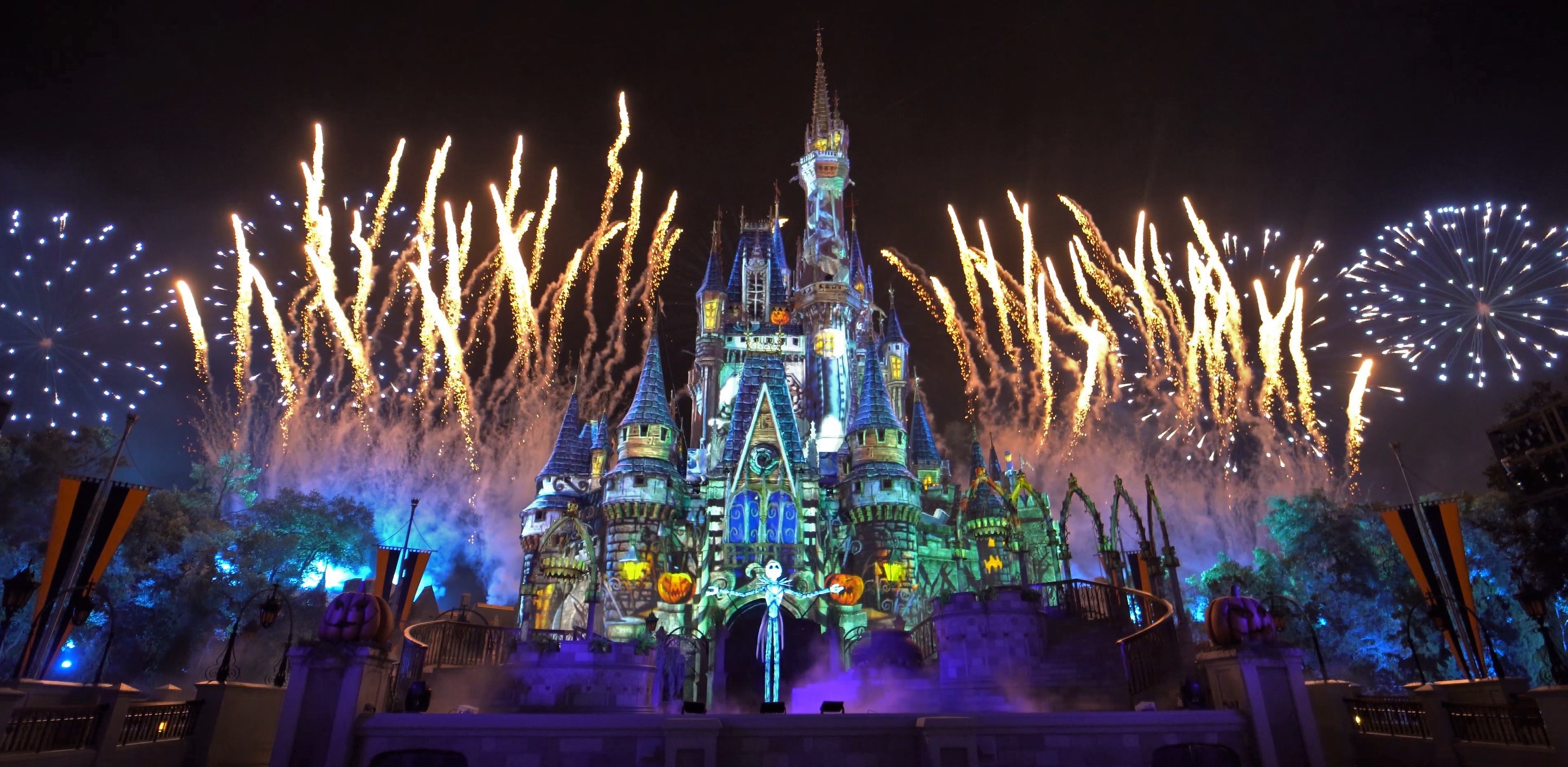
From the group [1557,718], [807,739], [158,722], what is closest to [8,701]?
[158,722]

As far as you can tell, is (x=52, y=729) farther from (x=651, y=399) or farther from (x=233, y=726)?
(x=651, y=399)

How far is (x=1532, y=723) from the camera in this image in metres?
12.4

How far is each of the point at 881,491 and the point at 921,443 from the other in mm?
16296

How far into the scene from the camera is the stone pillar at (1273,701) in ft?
40.4

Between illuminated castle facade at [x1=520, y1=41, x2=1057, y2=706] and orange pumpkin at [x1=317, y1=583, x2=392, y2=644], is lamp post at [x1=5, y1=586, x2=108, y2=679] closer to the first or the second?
orange pumpkin at [x1=317, y1=583, x2=392, y2=644]

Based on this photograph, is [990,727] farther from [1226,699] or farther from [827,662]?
[827,662]

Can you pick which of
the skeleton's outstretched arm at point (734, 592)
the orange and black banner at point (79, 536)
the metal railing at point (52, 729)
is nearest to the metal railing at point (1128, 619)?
the skeleton's outstretched arm at point (734, 592)

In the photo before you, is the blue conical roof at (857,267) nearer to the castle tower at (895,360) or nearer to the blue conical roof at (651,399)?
the castle tower at (895,360)

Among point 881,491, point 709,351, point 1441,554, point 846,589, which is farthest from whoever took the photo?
point 709,351

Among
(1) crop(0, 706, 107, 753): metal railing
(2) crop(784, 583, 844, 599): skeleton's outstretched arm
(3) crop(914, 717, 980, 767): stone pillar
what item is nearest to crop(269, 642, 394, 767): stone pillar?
(1) crop(0, 706, 107, 753): metal railing

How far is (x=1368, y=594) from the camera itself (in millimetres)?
40094

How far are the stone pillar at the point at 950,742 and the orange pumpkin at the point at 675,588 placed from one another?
3044 centimetres

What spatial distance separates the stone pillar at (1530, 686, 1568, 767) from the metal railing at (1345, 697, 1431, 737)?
194cm

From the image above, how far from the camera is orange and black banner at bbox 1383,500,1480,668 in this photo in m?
23.7
